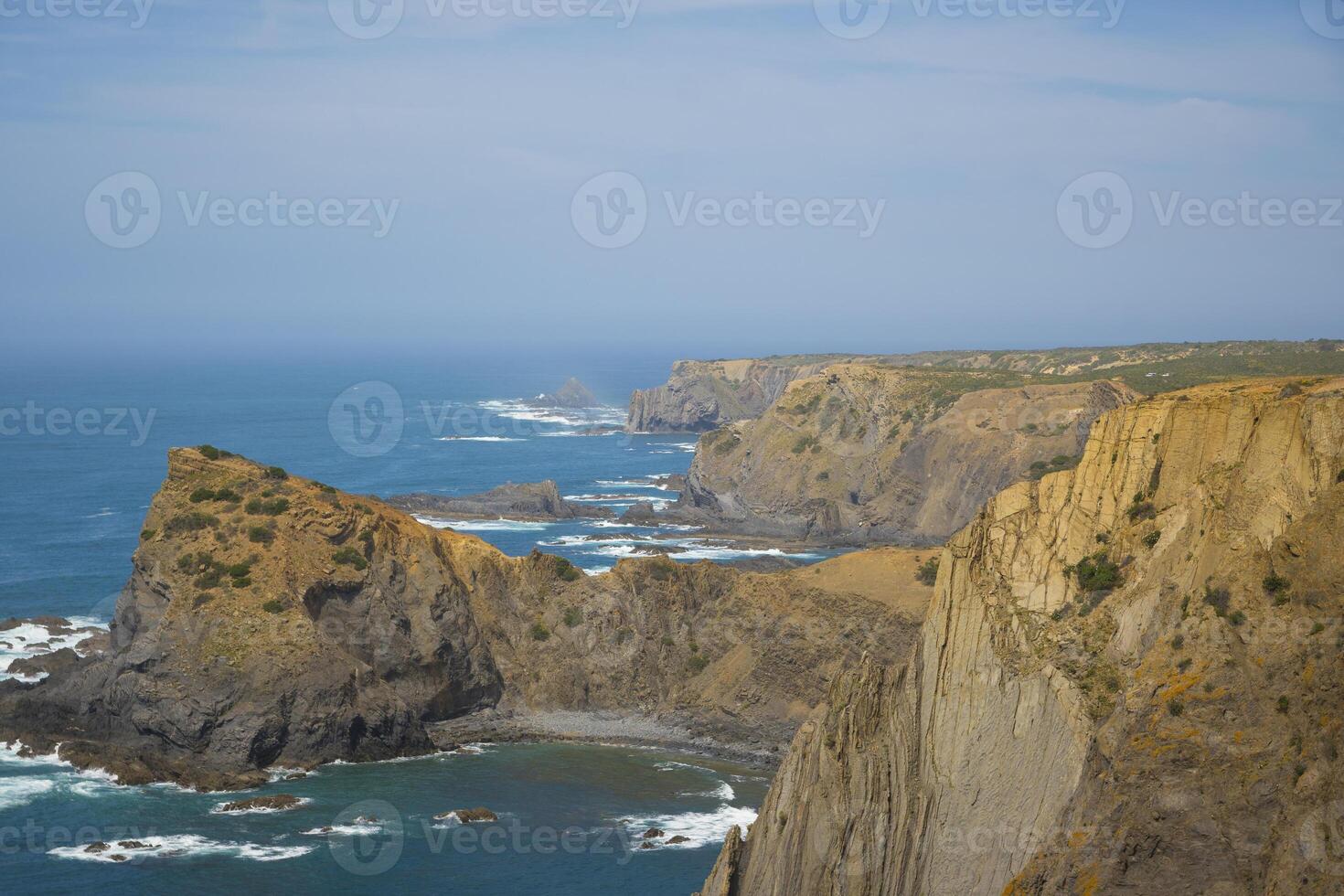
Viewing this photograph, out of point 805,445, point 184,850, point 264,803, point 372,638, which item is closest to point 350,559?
point 372,638

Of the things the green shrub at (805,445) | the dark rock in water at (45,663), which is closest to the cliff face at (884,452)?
the green shrub at (805,445)

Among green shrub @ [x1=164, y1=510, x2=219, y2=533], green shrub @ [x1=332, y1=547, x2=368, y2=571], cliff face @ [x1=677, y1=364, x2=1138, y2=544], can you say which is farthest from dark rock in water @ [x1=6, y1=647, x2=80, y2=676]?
cliff face @ [x1=677, y1=364, x2=1138, y2=544]

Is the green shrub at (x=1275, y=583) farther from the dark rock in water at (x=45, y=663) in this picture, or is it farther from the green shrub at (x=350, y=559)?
the dark rock in water at (x=45, y=663)

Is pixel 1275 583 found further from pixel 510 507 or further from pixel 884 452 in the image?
pixel 510 507

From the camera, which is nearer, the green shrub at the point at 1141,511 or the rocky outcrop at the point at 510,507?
the green shrub at the point at 1141,511

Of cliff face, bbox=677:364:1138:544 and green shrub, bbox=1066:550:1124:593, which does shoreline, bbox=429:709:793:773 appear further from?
cliff face, bbox=677:364:1138:544
